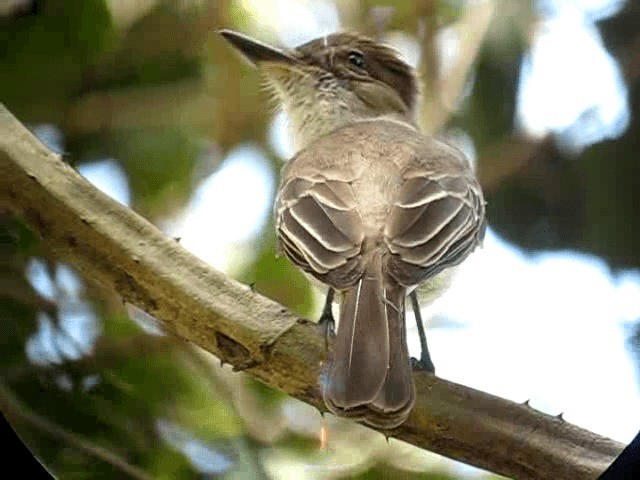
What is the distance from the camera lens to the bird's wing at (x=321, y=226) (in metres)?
0.97

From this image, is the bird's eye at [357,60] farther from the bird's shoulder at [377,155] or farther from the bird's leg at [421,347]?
the bird's leg at [421,347]

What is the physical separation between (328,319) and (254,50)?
0.27 m

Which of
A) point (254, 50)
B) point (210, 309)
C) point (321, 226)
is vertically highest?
point (254, 50)

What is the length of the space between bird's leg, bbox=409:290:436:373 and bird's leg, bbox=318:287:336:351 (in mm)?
69

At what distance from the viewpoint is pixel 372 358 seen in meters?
0.89

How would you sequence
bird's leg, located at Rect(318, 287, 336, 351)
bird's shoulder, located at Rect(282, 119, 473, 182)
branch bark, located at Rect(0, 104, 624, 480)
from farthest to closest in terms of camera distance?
1. bird's shoulder, located at Rect(282, 119, 473, 182)
2. bird's leg, located at Rect(318, 287, 336, 351)
3. branch bark, located at Rect(0, 104, 624, 480)

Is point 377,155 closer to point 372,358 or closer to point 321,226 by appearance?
point 321,226

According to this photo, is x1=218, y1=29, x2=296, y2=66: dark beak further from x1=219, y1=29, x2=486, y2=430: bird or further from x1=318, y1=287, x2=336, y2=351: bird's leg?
x1=318, y1=287, x2=336, y2=351: bird's leg

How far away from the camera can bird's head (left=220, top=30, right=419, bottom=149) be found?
1.13 meters

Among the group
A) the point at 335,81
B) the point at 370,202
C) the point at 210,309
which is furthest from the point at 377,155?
the point at 210,309

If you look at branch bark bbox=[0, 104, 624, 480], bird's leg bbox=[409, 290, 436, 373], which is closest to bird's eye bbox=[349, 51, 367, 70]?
bird's leg bbox=[409, 290, 436, 373]

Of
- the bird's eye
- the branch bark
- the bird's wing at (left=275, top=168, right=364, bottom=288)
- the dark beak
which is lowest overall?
the branch bark

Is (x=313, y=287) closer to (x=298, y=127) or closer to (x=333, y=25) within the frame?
(x=333, y=25)

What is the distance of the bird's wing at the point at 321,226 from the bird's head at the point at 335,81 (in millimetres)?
127
